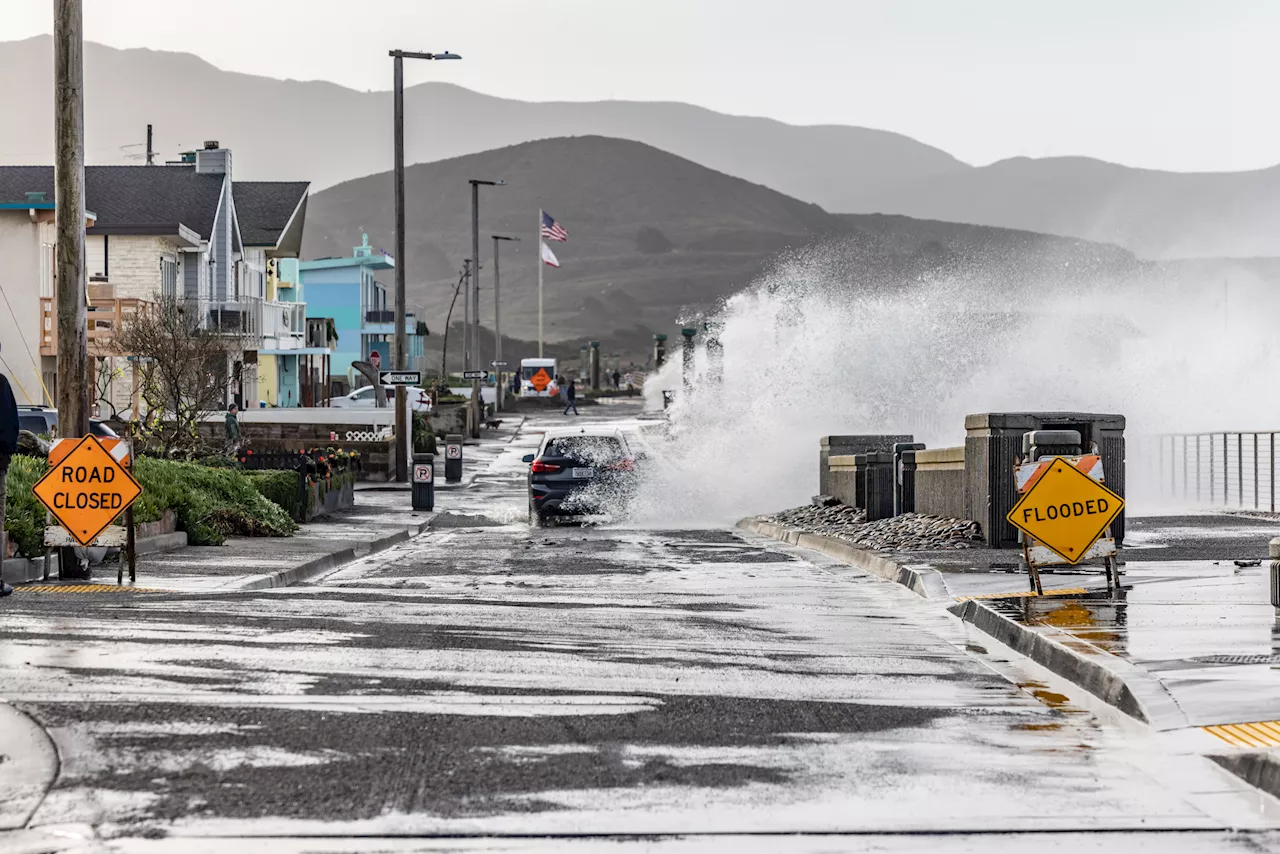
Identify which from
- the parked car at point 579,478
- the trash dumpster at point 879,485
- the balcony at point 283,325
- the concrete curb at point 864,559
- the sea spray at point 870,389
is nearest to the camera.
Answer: the concrete curb at point 864,559

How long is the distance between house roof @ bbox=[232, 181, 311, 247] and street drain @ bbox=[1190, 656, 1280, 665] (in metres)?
62.8

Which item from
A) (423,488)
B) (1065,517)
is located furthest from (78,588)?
(423,488)

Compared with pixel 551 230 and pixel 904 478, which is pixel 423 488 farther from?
pixel 551 230

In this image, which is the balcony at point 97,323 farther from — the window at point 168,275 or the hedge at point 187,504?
the hedge at point 187,504

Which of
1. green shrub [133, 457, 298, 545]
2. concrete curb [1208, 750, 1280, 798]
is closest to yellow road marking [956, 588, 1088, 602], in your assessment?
concrete curb [1208, 750, 1280, 798]

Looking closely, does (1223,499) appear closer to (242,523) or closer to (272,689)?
(242,523)

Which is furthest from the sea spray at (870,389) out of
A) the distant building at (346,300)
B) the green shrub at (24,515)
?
the distant building at (346,300)

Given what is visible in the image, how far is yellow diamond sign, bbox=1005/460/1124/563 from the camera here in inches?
566

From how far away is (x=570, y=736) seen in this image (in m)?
8.27

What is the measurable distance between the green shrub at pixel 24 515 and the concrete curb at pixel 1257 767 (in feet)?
37.7

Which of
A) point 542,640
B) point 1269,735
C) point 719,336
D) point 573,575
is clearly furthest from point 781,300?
point 1269,735

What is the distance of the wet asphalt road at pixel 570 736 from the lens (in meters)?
Result: 6.58

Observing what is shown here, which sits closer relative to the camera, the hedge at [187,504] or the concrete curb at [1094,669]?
the concrete curb at [1094,669]

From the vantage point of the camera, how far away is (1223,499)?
32375 mm
